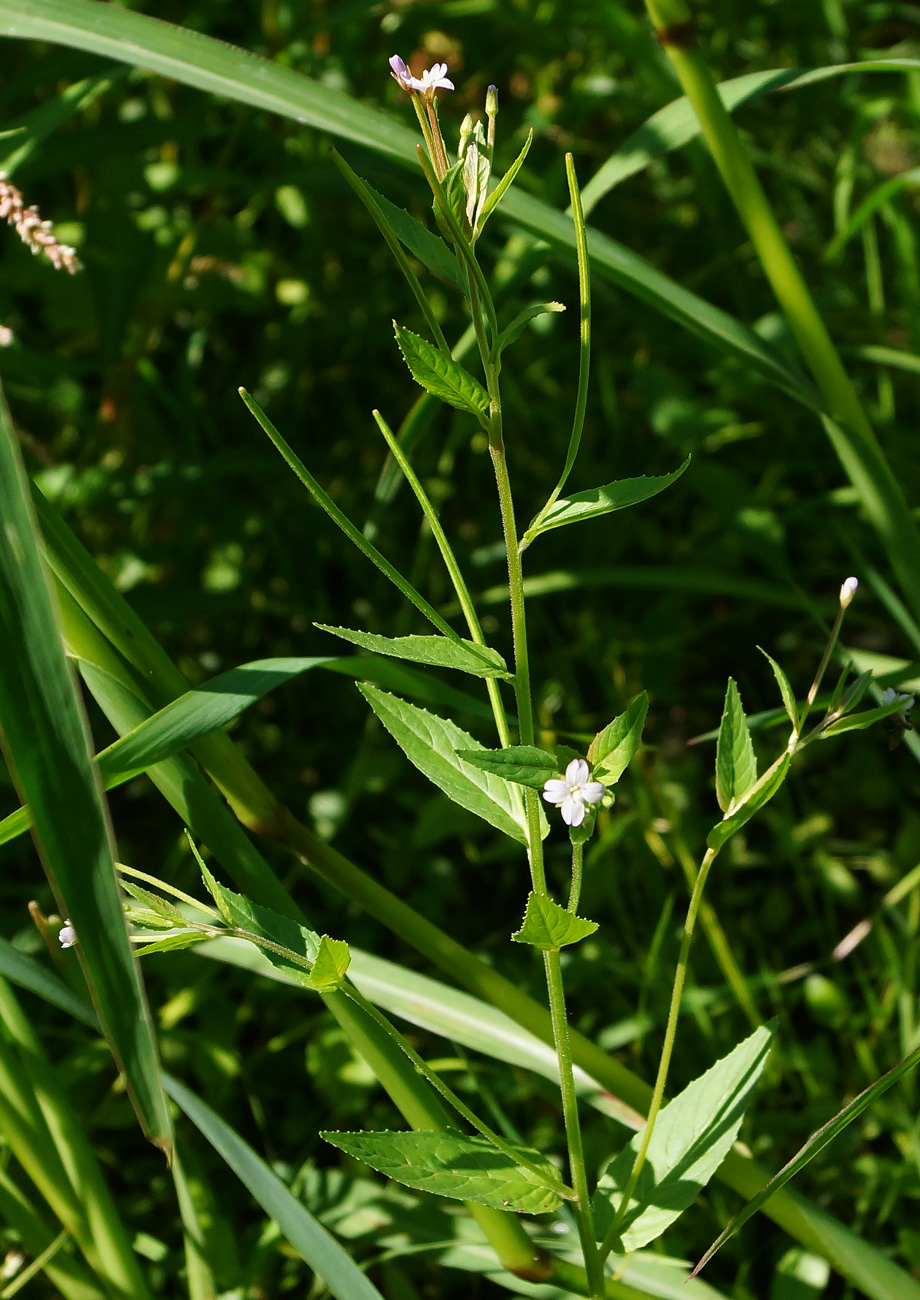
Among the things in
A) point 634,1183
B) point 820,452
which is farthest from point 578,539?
point 634,1183

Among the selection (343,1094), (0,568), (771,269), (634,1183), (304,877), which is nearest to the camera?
(0,568)

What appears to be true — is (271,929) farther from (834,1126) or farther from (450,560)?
(834,1126)

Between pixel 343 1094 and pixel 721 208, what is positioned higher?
pixel 721 208

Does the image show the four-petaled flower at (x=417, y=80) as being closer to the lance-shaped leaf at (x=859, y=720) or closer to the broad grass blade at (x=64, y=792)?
the broad grass blade at (x=64, y=792)

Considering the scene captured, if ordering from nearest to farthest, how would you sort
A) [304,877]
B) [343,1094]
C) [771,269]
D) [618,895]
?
[771,269] → [343,1094] → [618,895] → [304,877]

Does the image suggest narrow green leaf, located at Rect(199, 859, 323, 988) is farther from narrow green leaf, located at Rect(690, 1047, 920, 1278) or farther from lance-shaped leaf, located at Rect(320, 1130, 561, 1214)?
narrow green leaf, located at Rect(690, 1047, 920, 1278)

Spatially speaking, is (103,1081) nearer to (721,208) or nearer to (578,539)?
(578,539)

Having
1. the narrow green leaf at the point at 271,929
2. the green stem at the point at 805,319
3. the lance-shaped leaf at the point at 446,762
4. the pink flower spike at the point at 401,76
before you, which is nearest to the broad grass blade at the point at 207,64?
the green stem at the point at 805,319
